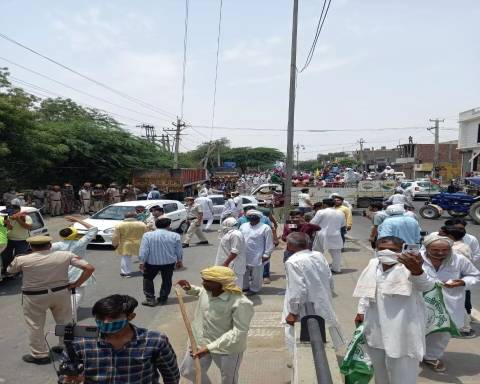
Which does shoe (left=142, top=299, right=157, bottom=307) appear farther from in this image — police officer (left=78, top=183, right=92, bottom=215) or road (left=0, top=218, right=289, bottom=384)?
police officer (left=78, top=183, right=92, bottom=215)

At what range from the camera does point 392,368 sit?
3.93 metres

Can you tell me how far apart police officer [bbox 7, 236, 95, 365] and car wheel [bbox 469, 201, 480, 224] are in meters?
17.7

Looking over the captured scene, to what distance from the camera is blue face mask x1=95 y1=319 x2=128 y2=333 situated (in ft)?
8.93

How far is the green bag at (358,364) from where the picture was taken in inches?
156

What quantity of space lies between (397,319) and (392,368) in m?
0.45

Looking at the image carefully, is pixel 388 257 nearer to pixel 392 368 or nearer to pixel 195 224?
pixel 392 368

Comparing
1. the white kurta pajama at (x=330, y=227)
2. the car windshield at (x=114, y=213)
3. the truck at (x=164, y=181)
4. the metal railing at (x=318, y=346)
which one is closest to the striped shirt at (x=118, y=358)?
the metal railing at (x=318, y=346)

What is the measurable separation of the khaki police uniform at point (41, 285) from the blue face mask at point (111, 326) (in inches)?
113

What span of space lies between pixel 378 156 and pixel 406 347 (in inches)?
4150

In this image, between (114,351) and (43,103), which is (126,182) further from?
(114,351)

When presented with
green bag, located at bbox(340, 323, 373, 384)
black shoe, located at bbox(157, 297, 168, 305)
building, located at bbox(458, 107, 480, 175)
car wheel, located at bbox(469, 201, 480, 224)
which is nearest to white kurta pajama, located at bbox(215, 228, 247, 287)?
black shoe, located at bbox(157, 297, 168, 305)

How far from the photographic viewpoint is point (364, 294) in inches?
155

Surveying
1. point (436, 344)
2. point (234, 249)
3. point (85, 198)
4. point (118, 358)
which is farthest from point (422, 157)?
point (118, 358)

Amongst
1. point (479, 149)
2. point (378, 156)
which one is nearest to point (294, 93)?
point (479, 149)
